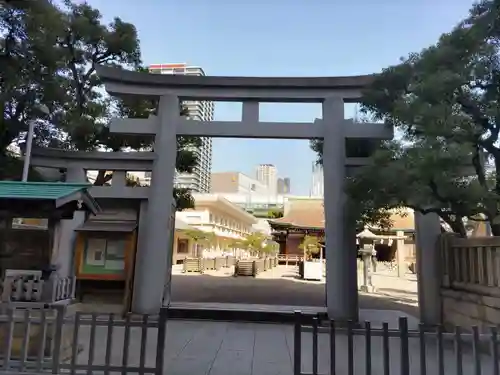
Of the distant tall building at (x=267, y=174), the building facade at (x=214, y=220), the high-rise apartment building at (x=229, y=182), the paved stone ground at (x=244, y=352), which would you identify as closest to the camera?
the paved stone ground at (x=244, y=352)

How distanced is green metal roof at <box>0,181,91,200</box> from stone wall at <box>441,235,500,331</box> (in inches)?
253

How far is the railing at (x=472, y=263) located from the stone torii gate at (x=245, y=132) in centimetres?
183

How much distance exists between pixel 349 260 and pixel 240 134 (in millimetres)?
3531

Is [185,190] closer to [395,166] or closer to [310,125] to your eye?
[310,125]

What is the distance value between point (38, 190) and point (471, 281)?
288 inches

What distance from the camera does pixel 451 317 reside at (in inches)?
307

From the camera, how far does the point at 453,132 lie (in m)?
6.42

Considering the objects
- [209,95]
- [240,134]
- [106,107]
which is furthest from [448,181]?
[106,107]

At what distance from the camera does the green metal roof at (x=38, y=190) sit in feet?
18.4

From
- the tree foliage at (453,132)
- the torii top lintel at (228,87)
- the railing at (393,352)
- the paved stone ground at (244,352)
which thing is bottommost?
the paved stone ground at (244,352)

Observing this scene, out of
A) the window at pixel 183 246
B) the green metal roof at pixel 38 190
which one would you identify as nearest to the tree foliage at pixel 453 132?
the green metal roof at pixel 38 190

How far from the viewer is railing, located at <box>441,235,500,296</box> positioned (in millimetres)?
6375

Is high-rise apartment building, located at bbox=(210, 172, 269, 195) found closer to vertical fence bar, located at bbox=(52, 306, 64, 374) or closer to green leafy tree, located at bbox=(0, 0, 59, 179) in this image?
green leafy tree, located at bbox=(0, 0, 59, 179)

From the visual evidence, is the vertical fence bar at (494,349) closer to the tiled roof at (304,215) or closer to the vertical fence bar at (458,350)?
the vertical fence bar at (458,350)
